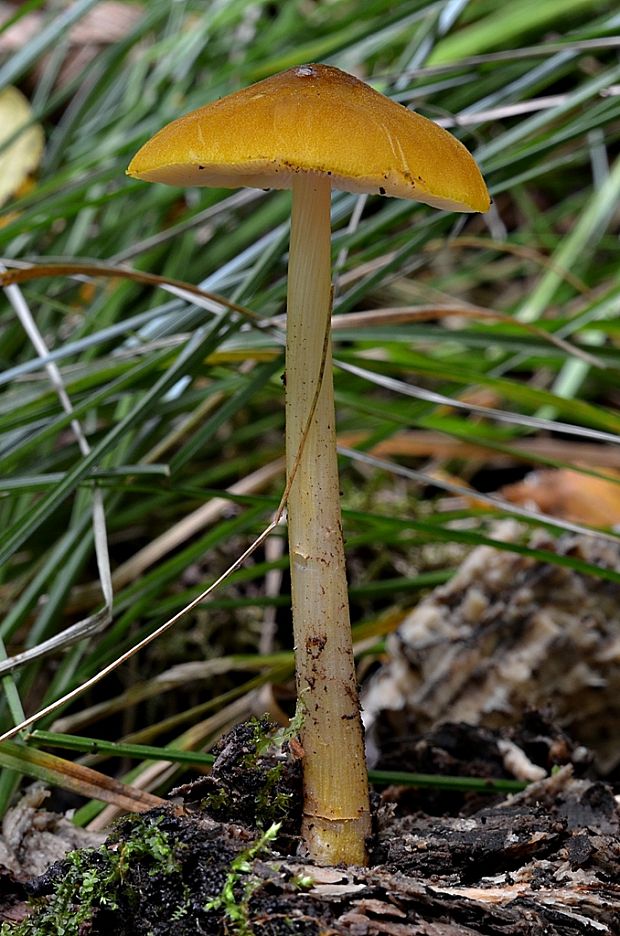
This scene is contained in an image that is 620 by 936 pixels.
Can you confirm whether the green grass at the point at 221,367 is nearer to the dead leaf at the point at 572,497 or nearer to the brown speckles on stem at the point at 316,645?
the dead leaf at the point at 572,497

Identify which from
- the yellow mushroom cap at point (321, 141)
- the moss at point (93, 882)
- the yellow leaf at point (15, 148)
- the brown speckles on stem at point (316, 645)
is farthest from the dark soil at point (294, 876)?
the yellow leaf at point (15, 148)

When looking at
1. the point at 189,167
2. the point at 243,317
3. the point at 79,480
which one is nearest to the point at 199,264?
the point at 243,317

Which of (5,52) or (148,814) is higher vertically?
(5,52)

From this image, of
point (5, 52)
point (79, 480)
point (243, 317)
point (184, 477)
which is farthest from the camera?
point (5, 52)

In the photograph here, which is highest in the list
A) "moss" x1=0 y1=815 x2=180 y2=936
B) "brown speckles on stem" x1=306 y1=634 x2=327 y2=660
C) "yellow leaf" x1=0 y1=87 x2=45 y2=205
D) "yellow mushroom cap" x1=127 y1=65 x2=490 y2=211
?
"yellow leaf" x1=0 y1=87 x2=45 y2=205

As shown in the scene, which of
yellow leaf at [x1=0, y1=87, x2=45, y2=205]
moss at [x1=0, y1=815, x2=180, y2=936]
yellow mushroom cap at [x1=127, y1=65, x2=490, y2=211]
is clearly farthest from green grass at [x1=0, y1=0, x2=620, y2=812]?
yellow mushroom cap at [x1=127, y1=65, x2=490, y2=211]

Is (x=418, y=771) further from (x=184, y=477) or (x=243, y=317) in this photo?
(x=184, y=477)

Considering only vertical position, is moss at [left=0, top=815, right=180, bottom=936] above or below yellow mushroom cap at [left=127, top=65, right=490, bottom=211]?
below

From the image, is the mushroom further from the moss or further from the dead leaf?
the dead leaf
